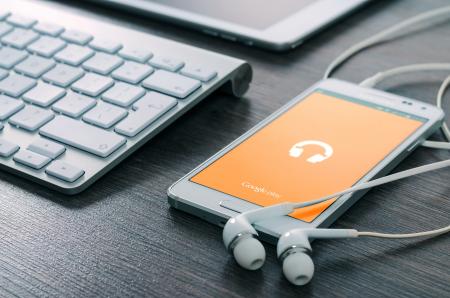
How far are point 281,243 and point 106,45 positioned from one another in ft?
1.02

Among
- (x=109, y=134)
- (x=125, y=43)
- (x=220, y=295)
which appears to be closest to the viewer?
(x=220, y=295)

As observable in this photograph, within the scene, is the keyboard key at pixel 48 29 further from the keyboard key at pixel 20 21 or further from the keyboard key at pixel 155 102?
the keyboard key at pixel 155 102

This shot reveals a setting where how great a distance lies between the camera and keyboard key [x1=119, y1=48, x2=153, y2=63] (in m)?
0.62

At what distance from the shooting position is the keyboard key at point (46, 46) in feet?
2.11

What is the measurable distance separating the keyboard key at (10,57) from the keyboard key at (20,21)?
0.05 meters

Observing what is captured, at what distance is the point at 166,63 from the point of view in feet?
2.00

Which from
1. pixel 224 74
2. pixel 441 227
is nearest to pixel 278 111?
pixel 224 74

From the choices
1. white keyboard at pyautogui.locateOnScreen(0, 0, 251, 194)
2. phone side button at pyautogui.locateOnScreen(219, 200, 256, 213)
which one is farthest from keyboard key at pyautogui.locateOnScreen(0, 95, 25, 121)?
phone side button at pyautogui.locateOnScreen(219, 200, 256, 213)

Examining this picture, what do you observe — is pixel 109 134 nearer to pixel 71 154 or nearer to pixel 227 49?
pixel 71 154

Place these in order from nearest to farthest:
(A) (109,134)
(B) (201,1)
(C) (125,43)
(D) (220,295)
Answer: (D) (220,295), (A) (109,134), (C) (125,43), (B) (201,1)

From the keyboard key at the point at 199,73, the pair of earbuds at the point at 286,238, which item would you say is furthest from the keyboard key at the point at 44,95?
the pair of earbuds at the point at 286,238

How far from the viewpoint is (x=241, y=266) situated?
1.41ft

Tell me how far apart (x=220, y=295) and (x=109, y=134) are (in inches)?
6.7

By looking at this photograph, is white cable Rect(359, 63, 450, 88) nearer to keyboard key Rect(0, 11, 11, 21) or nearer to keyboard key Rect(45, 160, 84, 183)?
keyboard key Rect(45, 160, 84, 183)
